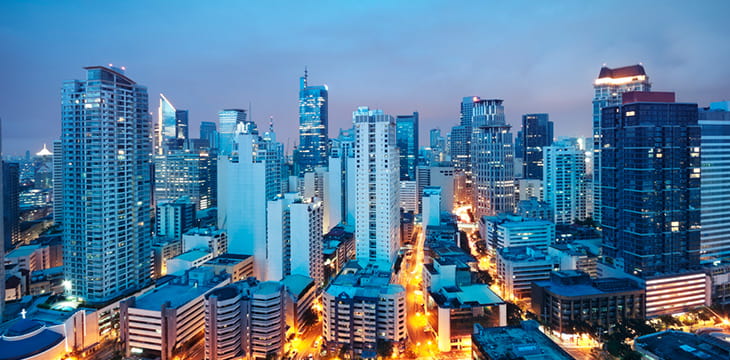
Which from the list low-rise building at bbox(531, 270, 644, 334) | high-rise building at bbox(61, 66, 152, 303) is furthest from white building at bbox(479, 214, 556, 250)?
high-rise building at bbox(61, 66, 152, 303)

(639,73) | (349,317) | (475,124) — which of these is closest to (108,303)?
(349,317)

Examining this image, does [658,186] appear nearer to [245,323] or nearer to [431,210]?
[431,210]

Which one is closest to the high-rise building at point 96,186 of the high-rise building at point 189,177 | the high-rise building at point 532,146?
the high-rise building at point 189,177

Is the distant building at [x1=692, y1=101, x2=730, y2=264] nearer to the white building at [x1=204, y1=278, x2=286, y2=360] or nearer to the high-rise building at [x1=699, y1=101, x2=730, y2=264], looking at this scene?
the high-rise building at [x1=699, y1=101, x2=730, y2=264]

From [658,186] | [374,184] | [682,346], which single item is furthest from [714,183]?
[374,184]

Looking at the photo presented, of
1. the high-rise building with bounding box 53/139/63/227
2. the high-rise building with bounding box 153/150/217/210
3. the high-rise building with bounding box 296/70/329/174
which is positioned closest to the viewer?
the high-rise building with bounding box 53/139/63/227

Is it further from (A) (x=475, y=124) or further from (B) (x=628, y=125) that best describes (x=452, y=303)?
(A) (x=475, y=124)
